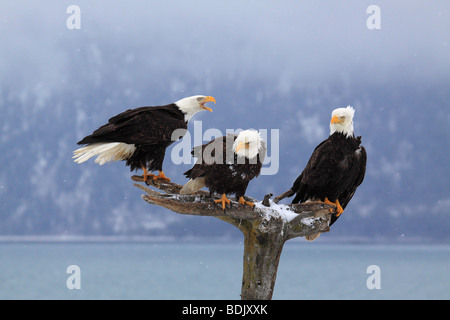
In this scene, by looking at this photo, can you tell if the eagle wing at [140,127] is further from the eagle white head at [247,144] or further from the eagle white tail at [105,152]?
the eagle white head at [247,144]

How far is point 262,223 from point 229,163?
0.85 metres

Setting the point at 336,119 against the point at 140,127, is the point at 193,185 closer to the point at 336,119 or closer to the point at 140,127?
the point at 140,127

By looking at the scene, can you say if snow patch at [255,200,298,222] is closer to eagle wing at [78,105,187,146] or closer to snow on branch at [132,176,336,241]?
snow on branch at [132,176,336,241]

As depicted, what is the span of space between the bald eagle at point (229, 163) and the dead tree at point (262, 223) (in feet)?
0.53

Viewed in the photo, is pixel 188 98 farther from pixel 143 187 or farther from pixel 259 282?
pixel 259 282

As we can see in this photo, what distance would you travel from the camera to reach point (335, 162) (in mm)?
5086

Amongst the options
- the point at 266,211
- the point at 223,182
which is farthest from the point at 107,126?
the point at 266,211

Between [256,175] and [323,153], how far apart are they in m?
0.88

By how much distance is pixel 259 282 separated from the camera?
5.10 m

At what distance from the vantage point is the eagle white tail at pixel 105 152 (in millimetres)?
5227

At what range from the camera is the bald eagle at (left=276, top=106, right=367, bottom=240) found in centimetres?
509

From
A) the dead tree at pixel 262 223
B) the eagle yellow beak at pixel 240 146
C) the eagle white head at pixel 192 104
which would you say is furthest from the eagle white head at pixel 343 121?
the eagle white head at pixel 192 104

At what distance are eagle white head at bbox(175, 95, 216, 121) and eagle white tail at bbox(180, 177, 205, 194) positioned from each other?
97 cm

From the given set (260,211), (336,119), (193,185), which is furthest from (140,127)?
(336,119)
